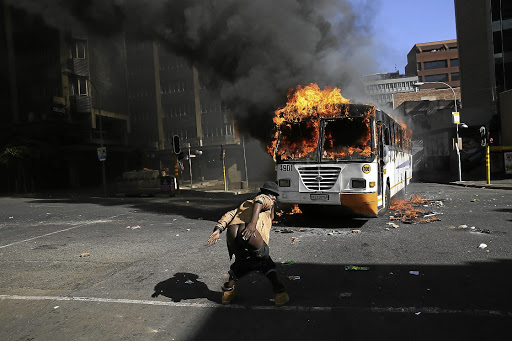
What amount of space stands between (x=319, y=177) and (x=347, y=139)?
1.04 meters

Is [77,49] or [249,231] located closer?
[249,231]

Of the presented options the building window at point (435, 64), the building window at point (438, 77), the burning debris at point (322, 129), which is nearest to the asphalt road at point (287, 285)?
the burning debris at point (322, 129)

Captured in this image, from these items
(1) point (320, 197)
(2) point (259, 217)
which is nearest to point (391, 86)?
(1) point (320, 197)

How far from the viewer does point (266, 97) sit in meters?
13.2

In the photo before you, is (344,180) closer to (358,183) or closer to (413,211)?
(358,183)

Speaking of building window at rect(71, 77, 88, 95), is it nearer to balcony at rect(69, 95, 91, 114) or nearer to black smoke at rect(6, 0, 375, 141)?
balcony at rect(69, 95, 91, 114)

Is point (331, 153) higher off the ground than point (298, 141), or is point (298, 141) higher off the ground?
point (298, 141)

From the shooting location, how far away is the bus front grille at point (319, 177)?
8289 millimetres

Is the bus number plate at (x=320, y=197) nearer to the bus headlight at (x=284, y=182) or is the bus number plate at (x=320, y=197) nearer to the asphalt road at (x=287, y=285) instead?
the bus headlight at (x=284, y=182)

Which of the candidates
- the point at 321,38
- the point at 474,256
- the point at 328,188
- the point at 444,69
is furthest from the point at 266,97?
the point at 444,69

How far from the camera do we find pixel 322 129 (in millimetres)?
8734

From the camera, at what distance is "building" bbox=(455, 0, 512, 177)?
83.9 ft

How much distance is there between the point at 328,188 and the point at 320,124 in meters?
1.51

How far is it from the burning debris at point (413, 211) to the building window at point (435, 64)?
73.9 metres
